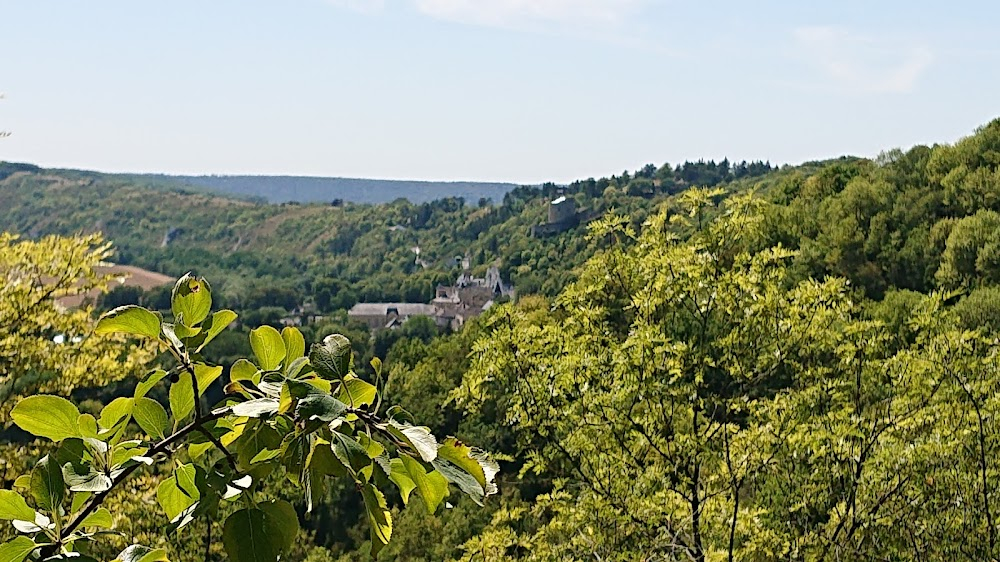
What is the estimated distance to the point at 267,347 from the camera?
1.27 m

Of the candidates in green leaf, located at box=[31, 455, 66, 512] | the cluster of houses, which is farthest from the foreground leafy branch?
the cluster of houses

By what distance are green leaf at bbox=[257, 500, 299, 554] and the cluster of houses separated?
10106 cm

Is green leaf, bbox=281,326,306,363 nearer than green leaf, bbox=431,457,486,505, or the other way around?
green leaf, bbox=431,457,486,505

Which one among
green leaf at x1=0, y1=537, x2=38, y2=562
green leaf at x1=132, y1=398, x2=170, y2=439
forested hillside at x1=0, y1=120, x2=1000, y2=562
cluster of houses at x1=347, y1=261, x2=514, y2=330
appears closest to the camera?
green leaf at x1=0, y1=537, x2=38, y2=562

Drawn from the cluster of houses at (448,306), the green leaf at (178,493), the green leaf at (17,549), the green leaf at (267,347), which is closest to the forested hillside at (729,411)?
the green leaf at (178,493)

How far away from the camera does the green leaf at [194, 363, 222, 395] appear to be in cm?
130

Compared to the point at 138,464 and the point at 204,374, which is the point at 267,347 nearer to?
the point at 204,374

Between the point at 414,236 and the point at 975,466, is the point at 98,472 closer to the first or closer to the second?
the point at 975,466

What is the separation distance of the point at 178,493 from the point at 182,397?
155mm

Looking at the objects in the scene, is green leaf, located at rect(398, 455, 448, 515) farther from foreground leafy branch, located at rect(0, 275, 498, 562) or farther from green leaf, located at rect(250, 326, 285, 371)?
green leaf, located at rect(250, 326, 285, 371)

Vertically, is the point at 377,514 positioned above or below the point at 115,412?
below

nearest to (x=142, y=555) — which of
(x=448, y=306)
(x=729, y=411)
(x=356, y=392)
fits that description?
(x=356, y=392)

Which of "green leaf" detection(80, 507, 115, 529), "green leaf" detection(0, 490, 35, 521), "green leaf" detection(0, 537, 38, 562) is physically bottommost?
"green leaf" detection(80, 507, 115, 529)

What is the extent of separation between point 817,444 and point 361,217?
544ft
